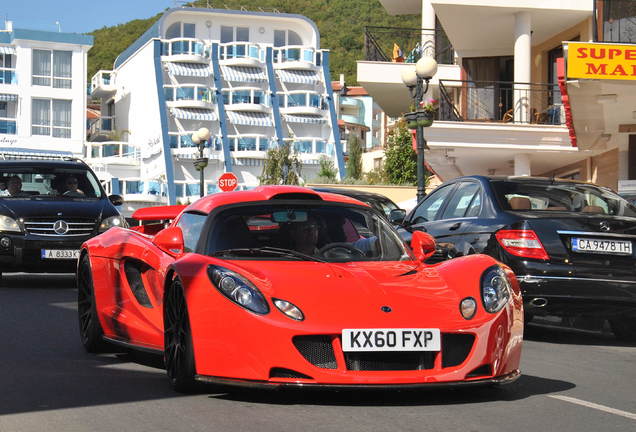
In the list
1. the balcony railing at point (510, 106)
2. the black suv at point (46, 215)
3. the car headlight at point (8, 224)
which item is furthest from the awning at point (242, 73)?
the car headlight at point (8, 224)

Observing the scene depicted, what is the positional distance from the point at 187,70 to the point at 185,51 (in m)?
2.62

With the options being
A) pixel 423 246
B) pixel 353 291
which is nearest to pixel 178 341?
pixel 353 291

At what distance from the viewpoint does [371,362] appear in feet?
19.6

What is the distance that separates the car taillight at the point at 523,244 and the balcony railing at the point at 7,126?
9978 centimetres

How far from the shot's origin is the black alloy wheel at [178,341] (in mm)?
6289

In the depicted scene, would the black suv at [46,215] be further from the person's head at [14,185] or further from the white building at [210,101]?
the white building at [210,101]

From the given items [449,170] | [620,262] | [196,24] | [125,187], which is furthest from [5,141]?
[620,262]

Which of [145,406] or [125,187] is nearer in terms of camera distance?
[145,406]

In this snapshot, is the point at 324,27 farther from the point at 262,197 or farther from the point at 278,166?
the point at 262,197

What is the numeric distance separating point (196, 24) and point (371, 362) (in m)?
122

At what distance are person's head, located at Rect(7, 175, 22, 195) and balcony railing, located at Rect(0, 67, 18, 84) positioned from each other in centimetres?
9380

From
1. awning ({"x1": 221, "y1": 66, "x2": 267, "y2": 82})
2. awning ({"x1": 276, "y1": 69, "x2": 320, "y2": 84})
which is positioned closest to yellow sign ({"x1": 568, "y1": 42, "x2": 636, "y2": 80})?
awning ({"x1": 221, "y1": 66, "x2": 267, "y2": 82})

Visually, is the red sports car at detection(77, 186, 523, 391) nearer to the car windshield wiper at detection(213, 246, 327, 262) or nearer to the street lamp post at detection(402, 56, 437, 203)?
the car windshield wiper at detection(213, 246, 327, 262)

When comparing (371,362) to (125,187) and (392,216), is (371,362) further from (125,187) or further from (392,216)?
(125,187)
